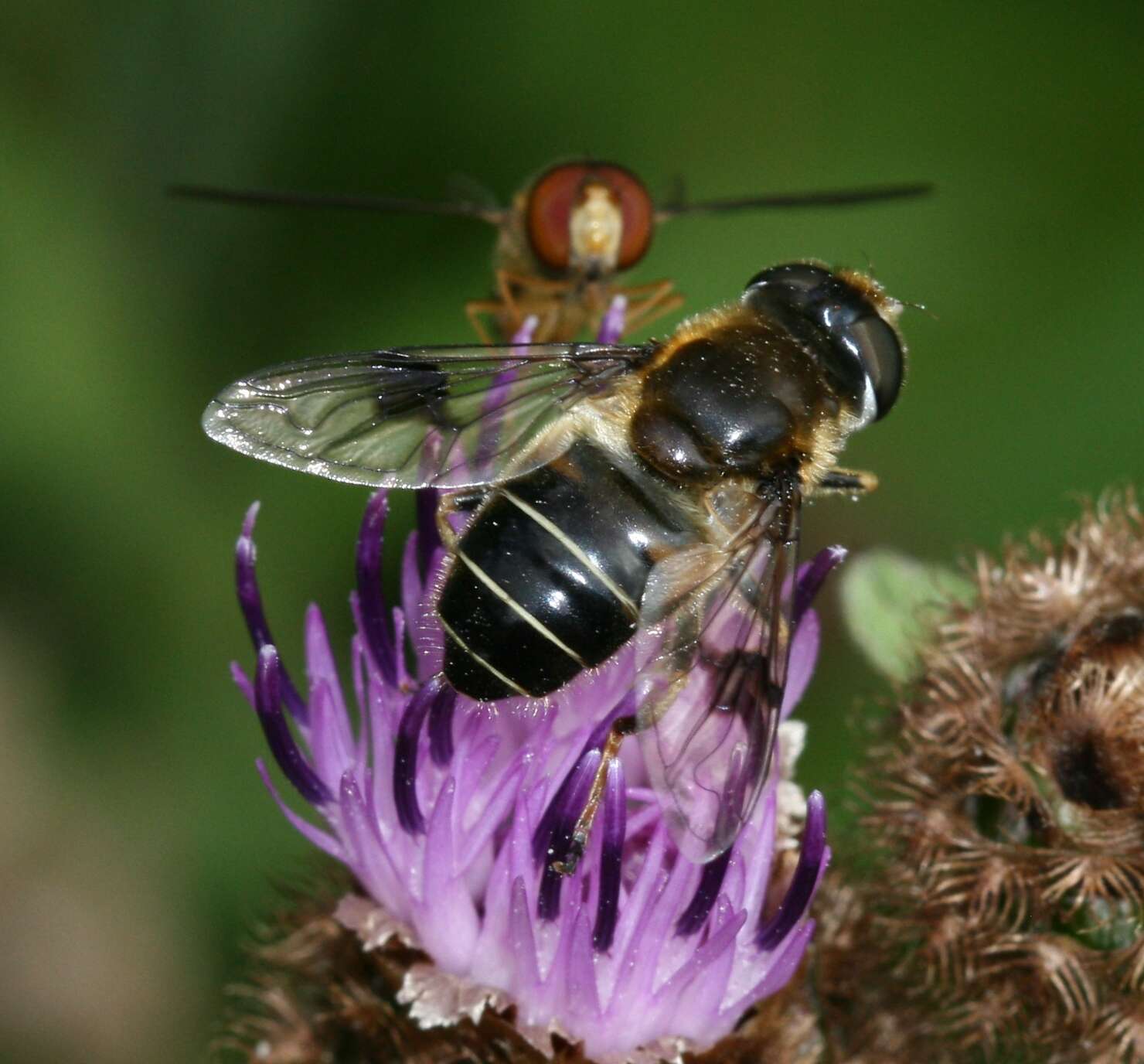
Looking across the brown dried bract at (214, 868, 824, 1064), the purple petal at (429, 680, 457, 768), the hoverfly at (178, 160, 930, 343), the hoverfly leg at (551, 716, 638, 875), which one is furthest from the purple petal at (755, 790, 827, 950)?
→ the hoverfly at (178, 160, 930, 343)

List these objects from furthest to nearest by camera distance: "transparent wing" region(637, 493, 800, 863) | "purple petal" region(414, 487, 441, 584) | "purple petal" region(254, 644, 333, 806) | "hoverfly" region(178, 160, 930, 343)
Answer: "hoverfly" region(178, 160, 930, 343), "purple petal" region(414, 487, 441, 584), "purple petal" region(254, 644, 333, 806), "transparent wing" region(637, 493, 800, 863)

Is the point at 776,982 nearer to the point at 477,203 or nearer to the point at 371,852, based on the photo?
the point at 371,852

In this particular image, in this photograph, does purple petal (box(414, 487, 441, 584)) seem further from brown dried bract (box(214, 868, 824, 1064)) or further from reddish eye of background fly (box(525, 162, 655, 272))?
reddish eye of background fly (box(525, 162, 655, 272))

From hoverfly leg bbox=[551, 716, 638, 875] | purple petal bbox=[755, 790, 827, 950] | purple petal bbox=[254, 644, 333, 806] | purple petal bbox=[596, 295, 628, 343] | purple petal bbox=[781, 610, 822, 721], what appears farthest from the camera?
purple petal bbox=[596, 295, 628, 343]

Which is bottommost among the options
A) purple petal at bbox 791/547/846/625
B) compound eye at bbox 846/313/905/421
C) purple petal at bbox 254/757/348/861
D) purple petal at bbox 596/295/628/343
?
purple petal at bbox 254/757/348/861

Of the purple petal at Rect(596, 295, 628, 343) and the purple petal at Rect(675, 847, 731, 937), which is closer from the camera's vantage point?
the purple petal at Rect(675, 847, 731, 937)

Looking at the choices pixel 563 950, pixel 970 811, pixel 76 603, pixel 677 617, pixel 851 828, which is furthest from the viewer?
pixel 76 603

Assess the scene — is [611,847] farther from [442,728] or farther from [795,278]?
[795,278]

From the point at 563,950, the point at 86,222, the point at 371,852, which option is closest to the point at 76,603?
the point at 86,222
